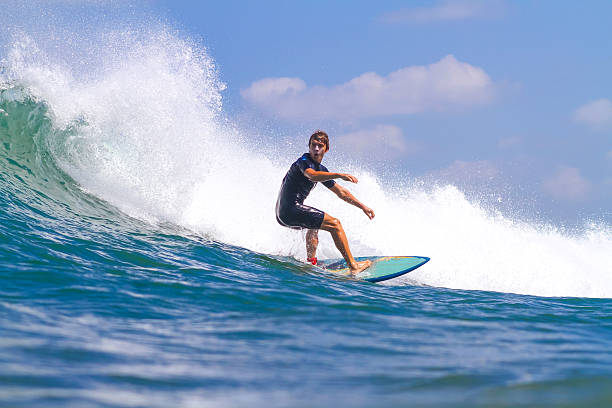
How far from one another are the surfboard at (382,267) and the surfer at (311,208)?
0.15 m

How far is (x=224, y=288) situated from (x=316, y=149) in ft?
10.0

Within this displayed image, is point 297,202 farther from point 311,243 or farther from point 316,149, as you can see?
point 316,149

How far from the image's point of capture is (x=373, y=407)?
8.21 ft

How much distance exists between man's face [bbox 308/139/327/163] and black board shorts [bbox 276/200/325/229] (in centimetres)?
73

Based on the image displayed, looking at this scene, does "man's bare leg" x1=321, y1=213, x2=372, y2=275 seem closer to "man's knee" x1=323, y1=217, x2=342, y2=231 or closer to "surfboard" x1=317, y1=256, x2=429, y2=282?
"man's knee" x1=323, y1=217, x2=342, y2=231

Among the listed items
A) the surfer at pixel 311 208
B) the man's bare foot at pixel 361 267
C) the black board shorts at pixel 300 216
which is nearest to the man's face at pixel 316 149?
the surfer at pixel 311 208

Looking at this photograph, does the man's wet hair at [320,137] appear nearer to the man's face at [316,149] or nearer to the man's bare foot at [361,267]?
the man's face at [316,149]

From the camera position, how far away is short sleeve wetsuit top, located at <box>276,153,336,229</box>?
Result: 798cm

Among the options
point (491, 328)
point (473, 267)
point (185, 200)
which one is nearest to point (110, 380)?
point (491, 328)

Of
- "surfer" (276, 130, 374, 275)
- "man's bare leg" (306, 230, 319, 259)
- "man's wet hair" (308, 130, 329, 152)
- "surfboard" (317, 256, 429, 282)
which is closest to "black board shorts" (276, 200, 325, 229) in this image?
"surfer" (276, 130, 374, 275)

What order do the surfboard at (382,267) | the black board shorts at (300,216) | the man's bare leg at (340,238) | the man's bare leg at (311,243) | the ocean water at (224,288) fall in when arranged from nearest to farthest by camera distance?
the ocean water at (224,288) < the surfboard at (382,267) < the man's bare leg at (340,238) < the black board shorts at (300,216) < the man's bare leg at (311,243)

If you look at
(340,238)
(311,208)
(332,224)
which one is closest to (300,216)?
(311,208)

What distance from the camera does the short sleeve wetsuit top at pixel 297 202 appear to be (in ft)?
26.2

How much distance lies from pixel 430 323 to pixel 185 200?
7437mm
